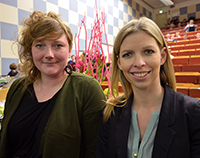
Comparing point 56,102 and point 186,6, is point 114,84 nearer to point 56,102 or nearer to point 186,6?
point 56,102

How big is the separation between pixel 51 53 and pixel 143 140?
0.68m

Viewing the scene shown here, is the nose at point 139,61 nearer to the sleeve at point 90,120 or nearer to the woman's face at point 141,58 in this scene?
the woman's face at point 141,58

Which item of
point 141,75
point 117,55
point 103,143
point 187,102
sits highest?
point 117,55

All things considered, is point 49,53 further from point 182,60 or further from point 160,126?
point 182,60

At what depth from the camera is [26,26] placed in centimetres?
102

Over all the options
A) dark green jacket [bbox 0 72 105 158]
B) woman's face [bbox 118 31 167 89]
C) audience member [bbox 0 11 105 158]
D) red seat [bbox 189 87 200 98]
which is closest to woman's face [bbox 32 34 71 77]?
audience member [bbox 0 11 105 158]

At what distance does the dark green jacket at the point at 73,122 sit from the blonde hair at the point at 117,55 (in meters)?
0.12

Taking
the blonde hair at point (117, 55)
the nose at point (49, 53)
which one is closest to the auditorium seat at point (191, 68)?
the blonde hair at point (117, 55)

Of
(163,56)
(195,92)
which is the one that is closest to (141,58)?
(163,56)

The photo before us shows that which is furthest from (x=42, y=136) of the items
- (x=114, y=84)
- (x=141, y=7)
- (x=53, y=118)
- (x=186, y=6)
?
(x=186, y=6)

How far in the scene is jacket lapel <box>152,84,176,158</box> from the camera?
659 millimetres

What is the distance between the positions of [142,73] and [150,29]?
21 cm

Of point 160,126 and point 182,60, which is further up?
point 182,60

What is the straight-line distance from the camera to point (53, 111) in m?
0.95
